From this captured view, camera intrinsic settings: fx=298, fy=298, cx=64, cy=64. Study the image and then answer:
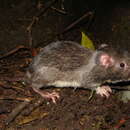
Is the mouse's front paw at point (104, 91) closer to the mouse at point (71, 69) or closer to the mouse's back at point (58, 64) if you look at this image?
the mouse at point (71, 69)

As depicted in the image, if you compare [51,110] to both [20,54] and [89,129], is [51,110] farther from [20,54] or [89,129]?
[20,54]

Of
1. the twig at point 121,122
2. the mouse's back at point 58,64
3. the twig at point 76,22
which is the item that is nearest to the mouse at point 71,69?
the mouse's back at point 58,64

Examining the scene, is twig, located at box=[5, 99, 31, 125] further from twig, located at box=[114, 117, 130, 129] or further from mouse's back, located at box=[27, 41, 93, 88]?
twig, located at box=[114, 117, 130, 129]

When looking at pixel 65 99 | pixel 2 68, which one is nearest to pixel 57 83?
pixel 65 99

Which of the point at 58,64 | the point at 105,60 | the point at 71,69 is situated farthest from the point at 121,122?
the point at 58,64

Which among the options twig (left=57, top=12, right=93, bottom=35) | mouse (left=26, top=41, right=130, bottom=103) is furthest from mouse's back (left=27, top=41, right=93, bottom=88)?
twig (left=57, top=12, right=93, bottom=35)
